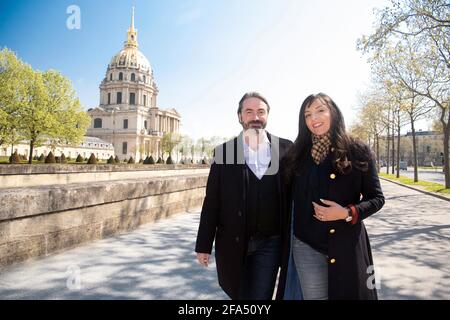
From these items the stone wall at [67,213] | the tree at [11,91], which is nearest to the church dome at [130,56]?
the tree at [11,91]

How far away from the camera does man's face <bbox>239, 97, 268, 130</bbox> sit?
281 centimetres

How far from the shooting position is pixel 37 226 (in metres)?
4.59

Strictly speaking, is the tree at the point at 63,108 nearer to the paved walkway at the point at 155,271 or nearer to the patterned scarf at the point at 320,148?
the paved walkway at the point at 155,271

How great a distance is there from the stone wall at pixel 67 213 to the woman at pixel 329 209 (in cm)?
353

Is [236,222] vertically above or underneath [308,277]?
above

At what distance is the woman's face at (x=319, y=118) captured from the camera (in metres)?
2.54

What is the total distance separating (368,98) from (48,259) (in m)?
41.9

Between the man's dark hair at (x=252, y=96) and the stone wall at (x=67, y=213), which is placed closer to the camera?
the man's dark hair at (x=252, y=96)

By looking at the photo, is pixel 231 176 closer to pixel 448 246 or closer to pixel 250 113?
pixel 250 113

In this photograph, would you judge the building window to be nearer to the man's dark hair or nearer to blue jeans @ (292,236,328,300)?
the man's dark hair

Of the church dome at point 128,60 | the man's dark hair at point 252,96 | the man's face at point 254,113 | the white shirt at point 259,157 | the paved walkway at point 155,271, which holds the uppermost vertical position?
the church dome at point 128,60

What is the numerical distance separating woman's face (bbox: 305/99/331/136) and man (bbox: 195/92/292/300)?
0.39 m

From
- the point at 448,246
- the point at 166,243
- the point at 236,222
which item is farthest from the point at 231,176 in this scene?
the point at 448,246

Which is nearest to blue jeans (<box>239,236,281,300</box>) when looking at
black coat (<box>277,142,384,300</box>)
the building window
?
black coat (<box>277,142,384,300</box>)
